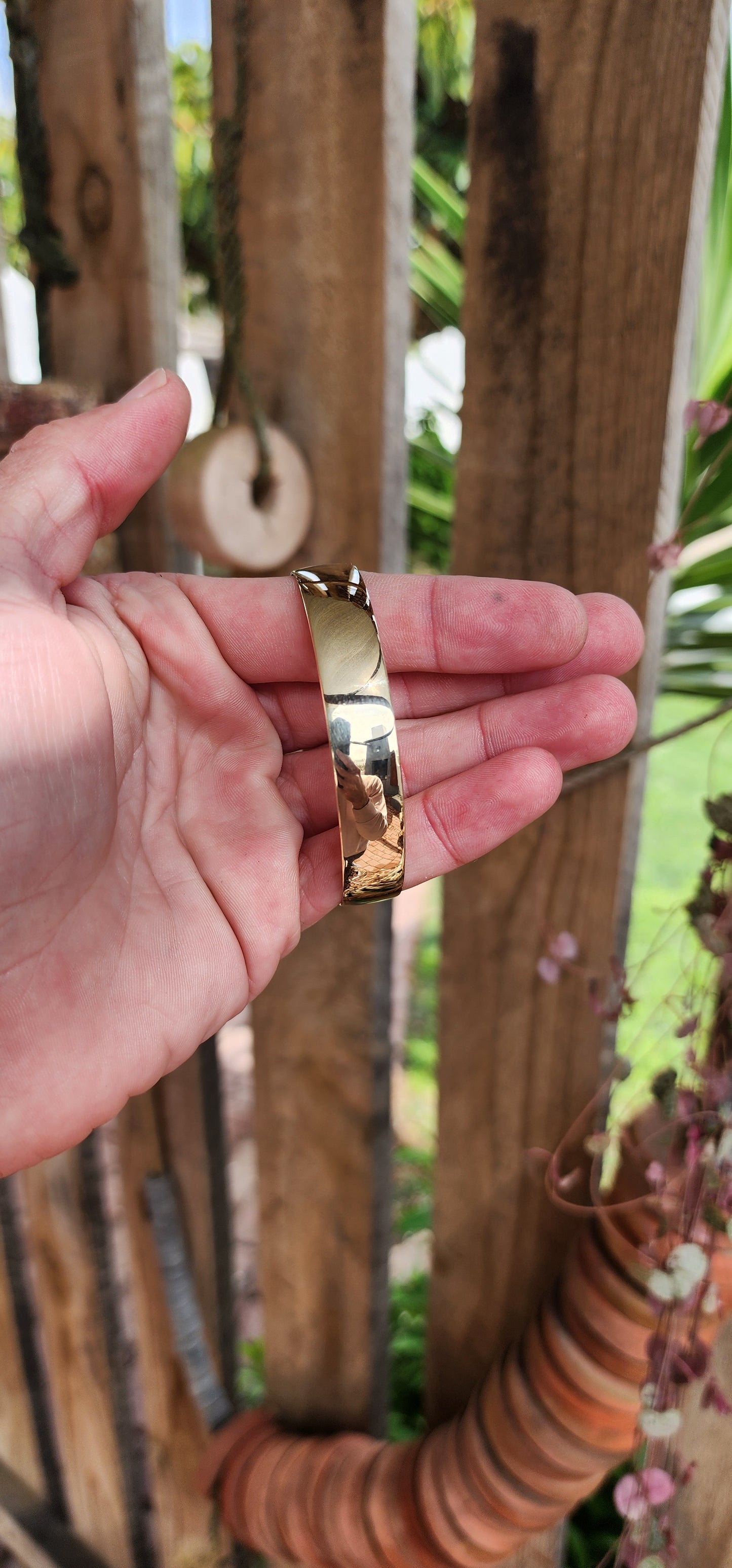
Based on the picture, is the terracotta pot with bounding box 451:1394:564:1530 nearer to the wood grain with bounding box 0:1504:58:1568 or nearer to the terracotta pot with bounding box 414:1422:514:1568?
the terracotta pot with bounding box 414:1422:514:1568

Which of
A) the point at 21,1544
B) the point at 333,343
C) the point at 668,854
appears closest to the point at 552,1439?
the point at 333,343

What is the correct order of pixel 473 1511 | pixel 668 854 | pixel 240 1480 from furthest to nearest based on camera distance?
pixel 668 854
pixel 240 1480
pixel 473 1511

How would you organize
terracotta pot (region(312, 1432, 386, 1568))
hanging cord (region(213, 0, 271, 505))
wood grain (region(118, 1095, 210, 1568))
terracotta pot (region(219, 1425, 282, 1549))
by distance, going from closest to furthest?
hanging cord (region(213, 0, 271, 505)) < terracotta pot (region(312, 1432, 386, 1568)) < terracotta pot (region(219, 1425, 282, 1549)) < wood grain (region(118, 1095, 210, 1568))

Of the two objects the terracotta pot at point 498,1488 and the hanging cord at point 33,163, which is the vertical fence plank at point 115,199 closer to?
the hanging cord at point 33,163

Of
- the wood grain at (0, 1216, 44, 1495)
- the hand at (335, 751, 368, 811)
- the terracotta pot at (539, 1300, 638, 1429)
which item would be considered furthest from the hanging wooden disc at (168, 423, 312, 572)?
the wood grain at (0, 1216, 44, 1495)

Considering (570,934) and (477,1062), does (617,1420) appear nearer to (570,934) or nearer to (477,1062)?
(477,1062)

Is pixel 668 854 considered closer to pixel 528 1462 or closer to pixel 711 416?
pixel 528 1462
